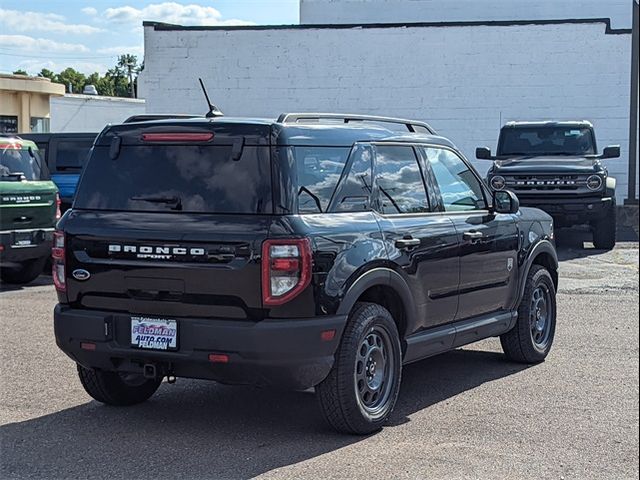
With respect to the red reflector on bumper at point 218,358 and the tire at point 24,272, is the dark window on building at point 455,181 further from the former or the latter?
the tire at point 24,272

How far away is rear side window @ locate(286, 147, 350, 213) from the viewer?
6.07 meters

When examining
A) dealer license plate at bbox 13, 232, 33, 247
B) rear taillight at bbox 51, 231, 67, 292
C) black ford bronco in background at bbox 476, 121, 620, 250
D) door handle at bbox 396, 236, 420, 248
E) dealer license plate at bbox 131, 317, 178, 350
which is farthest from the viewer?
black ford bronco in background at bbox 476, 121, 620, 250

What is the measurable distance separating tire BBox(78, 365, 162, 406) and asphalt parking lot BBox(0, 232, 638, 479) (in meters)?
0.09

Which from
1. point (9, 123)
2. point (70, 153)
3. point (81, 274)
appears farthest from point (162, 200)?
point (9, 123)

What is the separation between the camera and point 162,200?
6199 millimetres

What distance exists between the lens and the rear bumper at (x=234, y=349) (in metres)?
5.77

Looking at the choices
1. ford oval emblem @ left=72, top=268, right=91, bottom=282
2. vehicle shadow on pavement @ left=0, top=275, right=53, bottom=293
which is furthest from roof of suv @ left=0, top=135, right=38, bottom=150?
ford oval emblem @ left=72, top=268, right=91, bottom=282

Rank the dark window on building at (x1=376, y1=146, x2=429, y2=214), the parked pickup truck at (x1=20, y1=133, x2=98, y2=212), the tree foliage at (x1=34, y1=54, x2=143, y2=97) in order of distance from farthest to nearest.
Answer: the tree foliage at (x1=34, y1=54, x2=143, y2=97), the parked pickup truck at (x1=20, y1=133, x2=98, y2=212), the dark window on building at (x1=376, y1=146, x2=429, y2=214)

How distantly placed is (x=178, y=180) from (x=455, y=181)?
7.91ft

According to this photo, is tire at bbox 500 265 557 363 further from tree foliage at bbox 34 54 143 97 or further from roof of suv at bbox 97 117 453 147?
tree foliage at bbox 34 54 143 97

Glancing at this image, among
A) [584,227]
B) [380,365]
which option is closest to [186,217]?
[380,365]

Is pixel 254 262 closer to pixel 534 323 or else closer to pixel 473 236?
pixel 473 236

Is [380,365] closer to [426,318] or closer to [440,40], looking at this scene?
[426,318]

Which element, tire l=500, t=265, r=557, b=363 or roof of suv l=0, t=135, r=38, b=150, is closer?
tire l=500, t=265, r=557, b=363
